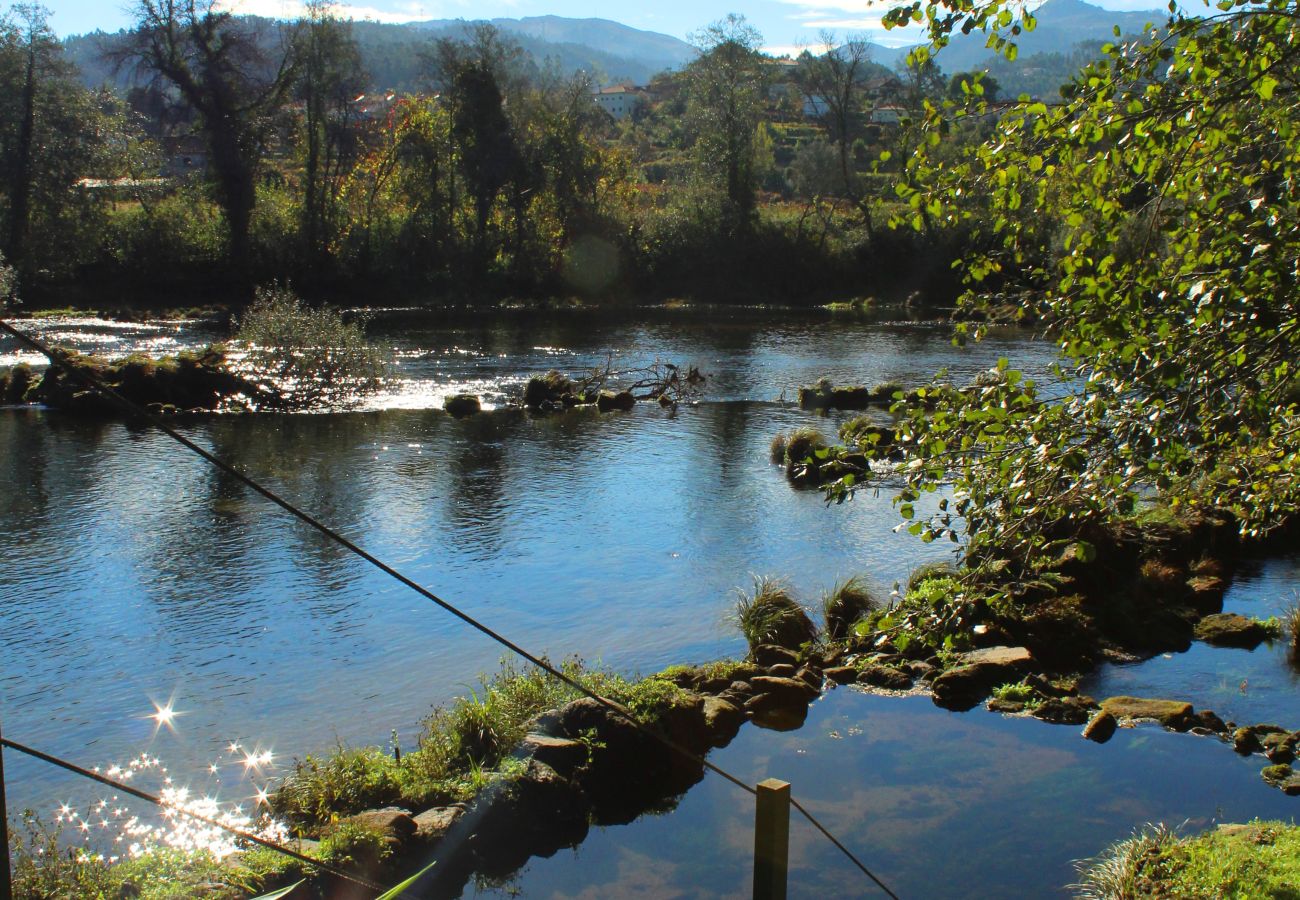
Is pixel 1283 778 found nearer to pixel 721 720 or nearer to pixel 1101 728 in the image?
pixel 1101 728

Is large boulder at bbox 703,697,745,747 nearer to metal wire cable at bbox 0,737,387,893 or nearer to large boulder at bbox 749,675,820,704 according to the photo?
large boulder at bbox 749,675,820,704

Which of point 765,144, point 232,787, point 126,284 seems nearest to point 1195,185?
point 232,787

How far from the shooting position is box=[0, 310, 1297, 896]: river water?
29.4ft

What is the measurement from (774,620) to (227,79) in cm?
4748

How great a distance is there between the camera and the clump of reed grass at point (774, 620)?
1262 centimetres

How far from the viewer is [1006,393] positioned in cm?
547

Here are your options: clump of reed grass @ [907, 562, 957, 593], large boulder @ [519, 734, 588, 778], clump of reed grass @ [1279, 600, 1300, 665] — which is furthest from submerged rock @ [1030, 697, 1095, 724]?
large boulder @ [519, 734, 588, 778]

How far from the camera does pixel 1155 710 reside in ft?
34.8

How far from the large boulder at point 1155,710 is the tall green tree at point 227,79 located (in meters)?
50.2

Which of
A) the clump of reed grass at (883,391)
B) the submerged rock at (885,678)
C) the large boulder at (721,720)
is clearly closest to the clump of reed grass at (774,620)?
the submerged rock at (885,678)

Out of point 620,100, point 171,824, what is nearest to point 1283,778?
point 171,824

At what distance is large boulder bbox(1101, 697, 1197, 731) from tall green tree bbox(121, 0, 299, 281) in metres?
50.2

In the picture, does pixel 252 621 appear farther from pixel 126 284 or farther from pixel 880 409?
pixel 126 284

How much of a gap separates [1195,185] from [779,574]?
33.4 feet
